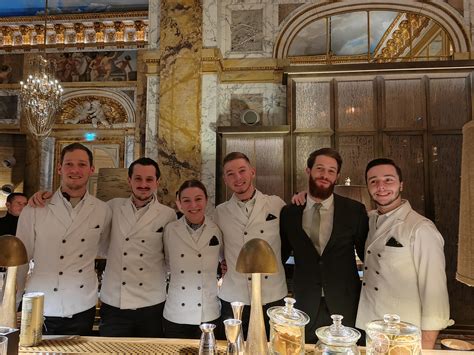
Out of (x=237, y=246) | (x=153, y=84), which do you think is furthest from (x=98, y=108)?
(x=237, y=246)

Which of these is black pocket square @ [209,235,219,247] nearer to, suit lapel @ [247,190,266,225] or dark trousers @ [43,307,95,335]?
suit lapel @ [247,190,266,225]

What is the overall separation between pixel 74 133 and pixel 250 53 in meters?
5.75

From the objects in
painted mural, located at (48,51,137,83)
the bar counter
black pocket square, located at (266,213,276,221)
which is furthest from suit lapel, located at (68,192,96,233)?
painted mural, located at (48,51,137,83)

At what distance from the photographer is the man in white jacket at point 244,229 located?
250cm

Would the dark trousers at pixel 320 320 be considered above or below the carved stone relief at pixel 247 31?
below

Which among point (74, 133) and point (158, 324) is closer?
point (158, 324)

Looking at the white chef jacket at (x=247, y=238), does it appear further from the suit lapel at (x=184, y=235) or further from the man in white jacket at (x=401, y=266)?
the man in white jacket at (x=401, y=266)

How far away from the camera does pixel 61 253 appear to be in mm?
2387

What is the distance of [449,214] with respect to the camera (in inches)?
207

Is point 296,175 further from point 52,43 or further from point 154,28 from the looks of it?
point 52,43

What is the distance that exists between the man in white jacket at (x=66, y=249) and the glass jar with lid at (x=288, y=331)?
1.44 m

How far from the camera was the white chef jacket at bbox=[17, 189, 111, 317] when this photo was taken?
2.35 meters

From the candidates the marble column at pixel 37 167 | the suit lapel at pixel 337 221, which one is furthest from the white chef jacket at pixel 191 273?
the marble column at pixel 37 167

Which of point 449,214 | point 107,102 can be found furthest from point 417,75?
point 107,102
